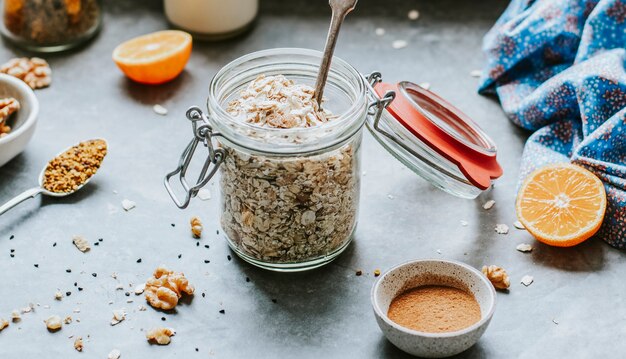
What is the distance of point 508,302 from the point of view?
138 centimetres

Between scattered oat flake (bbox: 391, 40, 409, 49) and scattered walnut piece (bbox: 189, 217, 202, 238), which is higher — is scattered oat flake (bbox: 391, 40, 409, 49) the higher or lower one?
the higher one

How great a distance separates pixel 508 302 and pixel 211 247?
50 cm

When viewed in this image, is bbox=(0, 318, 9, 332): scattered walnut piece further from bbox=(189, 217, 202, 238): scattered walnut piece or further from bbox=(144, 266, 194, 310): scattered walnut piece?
bbox=(189, 217, 202, 238): scattered walnut piece

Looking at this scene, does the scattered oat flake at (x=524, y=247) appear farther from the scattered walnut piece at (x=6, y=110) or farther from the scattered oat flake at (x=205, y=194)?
the scattered walnut piece at (x=6, y=110)

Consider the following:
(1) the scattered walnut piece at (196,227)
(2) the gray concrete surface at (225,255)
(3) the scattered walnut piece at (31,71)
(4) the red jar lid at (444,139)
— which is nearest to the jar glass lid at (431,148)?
(4) the red jar lid at (444,139)

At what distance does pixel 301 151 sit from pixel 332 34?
19 cm

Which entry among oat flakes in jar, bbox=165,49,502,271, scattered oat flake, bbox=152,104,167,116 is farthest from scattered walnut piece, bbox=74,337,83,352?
scattered oat flake, bbox=152,104,167,116

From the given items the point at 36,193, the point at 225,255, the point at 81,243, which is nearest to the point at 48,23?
the point at 36,193

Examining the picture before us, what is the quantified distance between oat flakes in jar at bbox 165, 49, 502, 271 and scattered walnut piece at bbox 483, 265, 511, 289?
14 cm

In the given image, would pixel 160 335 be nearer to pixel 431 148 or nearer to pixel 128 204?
pixel 128 204

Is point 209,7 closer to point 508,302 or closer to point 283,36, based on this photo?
point 283,36

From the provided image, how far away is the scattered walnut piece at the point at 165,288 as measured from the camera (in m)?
1.35

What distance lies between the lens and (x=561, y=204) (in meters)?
1.46

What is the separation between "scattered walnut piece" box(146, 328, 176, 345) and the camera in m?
1.29
